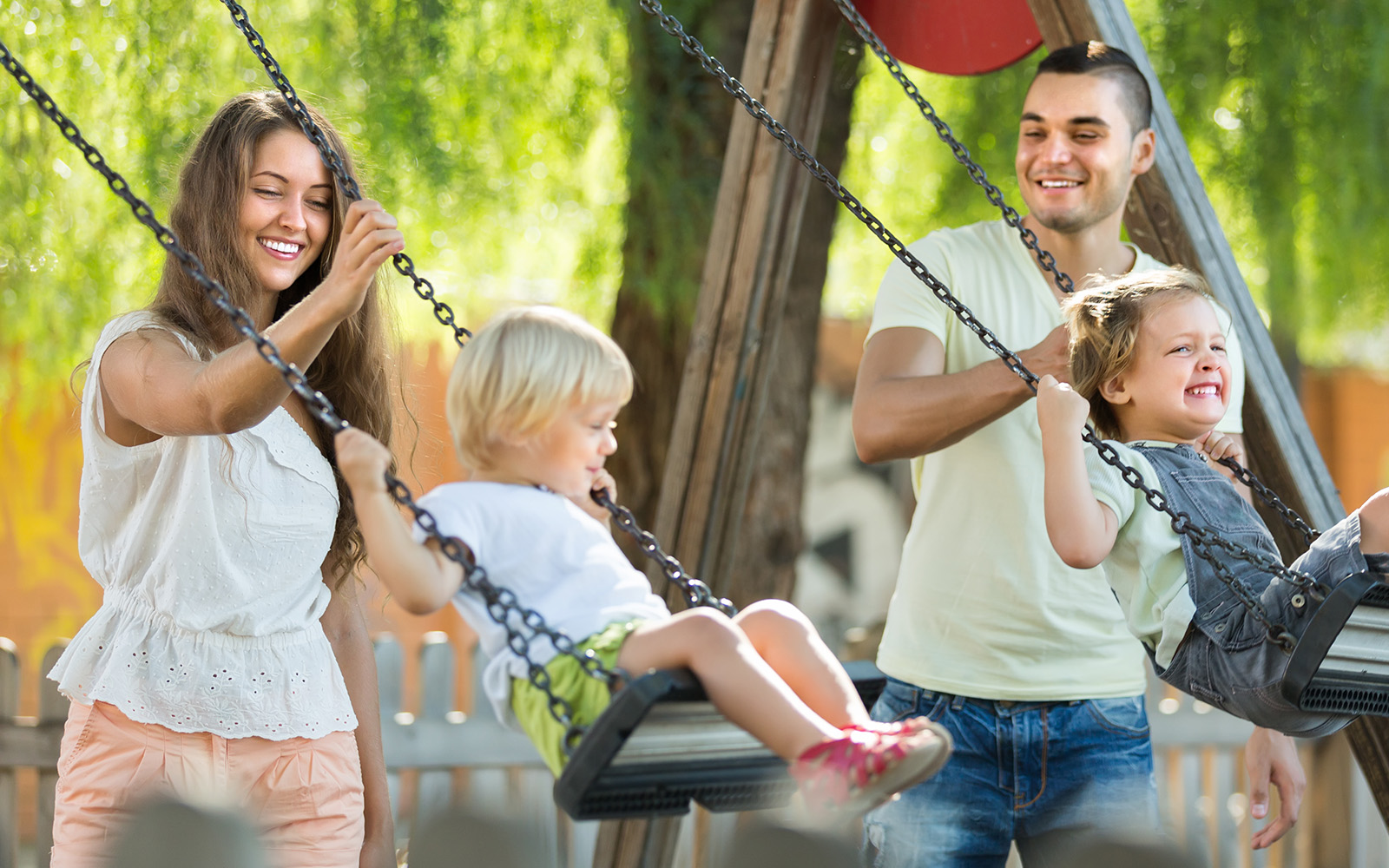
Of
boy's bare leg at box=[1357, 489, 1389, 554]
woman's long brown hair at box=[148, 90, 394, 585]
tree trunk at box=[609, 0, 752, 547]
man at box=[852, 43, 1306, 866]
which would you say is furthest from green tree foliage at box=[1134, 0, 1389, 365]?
woman's long brown hair at box=[148, 90, 394, 585]

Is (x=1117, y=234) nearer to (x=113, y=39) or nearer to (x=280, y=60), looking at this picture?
(x=280, y=60)

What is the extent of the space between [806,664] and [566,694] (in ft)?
1.08

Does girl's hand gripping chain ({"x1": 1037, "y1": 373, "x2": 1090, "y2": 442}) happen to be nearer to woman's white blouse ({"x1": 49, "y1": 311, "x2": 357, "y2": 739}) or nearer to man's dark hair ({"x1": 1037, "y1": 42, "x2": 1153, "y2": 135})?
man's dark hair ({"x1": 1037, "y1": 42, "x2": 1153, "y2": 135})

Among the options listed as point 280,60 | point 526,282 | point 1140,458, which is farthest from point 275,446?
point 526,282

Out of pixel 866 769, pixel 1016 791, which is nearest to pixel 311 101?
pixel 1016 791

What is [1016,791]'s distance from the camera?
2.32 m

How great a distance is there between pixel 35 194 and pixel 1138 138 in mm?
3235

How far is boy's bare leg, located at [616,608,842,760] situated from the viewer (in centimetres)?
167


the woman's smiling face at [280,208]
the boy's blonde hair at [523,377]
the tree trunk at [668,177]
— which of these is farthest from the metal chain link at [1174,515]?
the tree trunk at [668,177]

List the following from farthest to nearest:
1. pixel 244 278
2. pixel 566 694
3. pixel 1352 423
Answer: pixel 1352 423, pixel 244 278, pixel 566 694

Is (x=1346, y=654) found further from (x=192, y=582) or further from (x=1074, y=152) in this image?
(x=192, y=582)

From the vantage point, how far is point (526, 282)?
7.02 metres

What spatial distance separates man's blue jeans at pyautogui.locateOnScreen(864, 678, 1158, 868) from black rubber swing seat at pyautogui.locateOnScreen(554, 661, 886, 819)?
0.62m

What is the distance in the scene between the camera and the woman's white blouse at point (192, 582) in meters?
2.04
